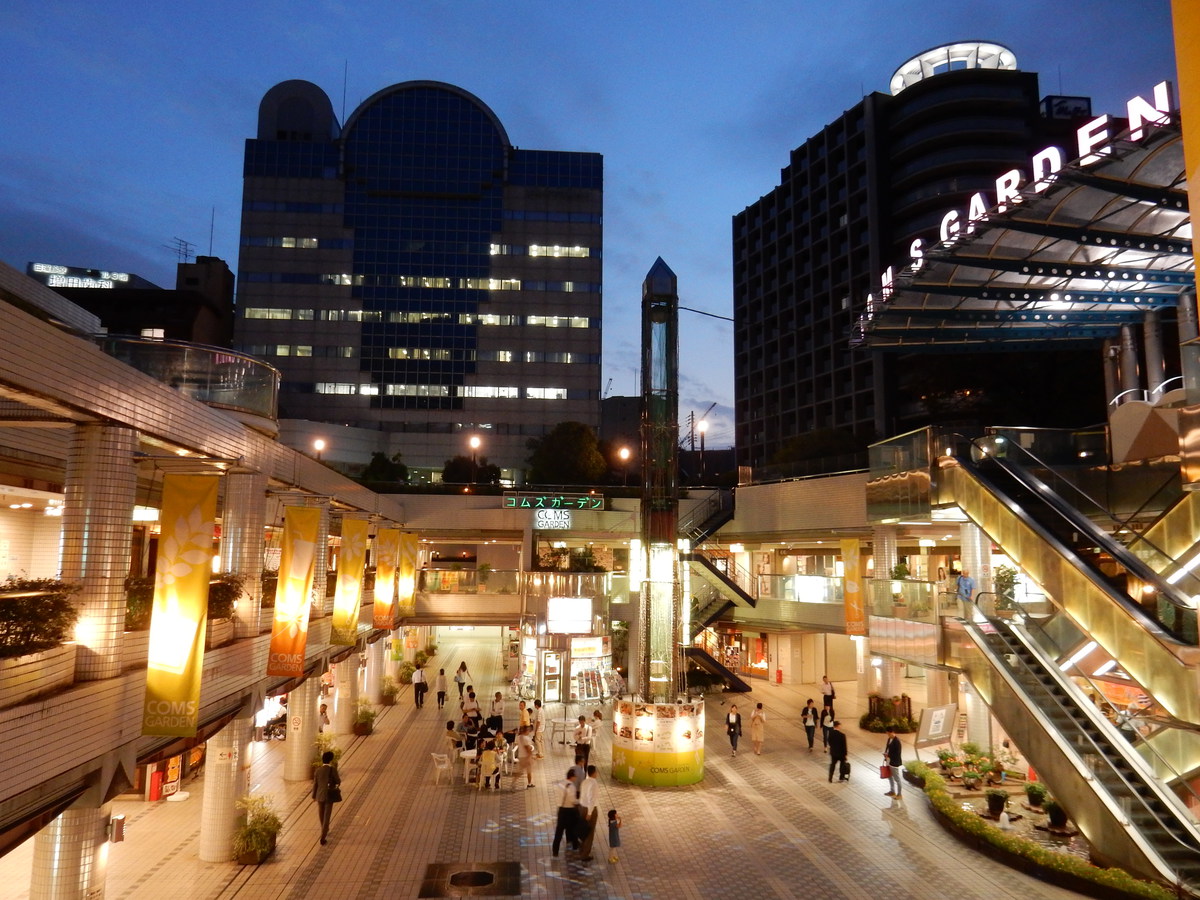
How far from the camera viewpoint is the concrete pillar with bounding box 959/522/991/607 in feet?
64.1

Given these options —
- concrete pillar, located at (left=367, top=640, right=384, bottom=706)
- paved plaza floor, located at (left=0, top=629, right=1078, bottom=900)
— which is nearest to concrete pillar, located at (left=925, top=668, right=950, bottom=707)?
paved plaza floor, located at (left=0, top=629, right=1078, bottom=900)

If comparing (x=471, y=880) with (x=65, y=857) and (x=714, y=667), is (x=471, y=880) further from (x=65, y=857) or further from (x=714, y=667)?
(x=714, y=667)

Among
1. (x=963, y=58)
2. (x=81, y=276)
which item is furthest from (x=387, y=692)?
(x=81, y=276)

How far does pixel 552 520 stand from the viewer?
1398 inches

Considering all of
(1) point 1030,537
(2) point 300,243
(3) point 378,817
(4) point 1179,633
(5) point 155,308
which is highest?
(2) point 300,243

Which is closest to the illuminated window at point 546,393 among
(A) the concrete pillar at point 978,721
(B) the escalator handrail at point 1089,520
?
(A) the concrete pillar at point 978,721

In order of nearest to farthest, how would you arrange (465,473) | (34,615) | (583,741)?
(34,615)
(583,741)
(465,473)

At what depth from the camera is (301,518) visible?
13.1 meters

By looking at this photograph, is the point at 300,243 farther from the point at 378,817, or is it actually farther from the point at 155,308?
the point at 378,817

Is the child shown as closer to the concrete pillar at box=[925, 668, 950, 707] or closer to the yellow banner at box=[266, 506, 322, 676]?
the yellow banner at box=[266, 506, 322, 676]

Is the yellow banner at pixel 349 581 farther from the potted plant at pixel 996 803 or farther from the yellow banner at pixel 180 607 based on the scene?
the potted plant at pixel 996 803

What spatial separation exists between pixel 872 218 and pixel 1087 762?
54978mm

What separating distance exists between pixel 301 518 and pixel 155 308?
178 ft

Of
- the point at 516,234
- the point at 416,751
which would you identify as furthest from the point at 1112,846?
the point at 516,234
